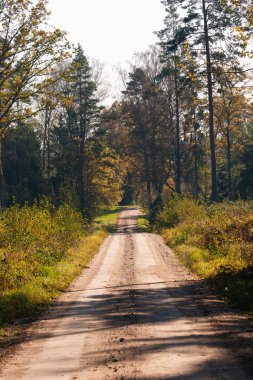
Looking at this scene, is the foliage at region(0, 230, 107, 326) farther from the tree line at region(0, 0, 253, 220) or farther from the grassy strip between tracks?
the tree line at region(0, 0, 253, 220)

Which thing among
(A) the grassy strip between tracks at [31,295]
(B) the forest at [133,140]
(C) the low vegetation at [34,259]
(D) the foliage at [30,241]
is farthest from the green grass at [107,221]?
(A) the grassy strip between tracks at [31,295]

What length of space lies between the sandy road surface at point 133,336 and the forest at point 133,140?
1.77m

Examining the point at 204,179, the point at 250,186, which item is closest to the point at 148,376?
the point at 250,186

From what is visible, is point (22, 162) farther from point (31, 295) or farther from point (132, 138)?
point (31, 295)

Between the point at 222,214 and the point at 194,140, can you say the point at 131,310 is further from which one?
the point at 194,140

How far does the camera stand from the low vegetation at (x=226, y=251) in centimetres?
1329

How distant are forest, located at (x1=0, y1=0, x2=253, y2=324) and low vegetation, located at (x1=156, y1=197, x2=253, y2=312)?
0.30ft

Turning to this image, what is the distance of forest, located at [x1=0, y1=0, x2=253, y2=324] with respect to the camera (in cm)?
2033

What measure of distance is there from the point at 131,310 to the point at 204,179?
6433 centimetres

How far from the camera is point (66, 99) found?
2694 cm

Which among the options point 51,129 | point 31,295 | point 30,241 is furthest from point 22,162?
point 31,295

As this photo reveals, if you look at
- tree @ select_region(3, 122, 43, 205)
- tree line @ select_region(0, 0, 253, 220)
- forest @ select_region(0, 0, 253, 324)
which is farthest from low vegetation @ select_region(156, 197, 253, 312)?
tree @ select_region(3, 122, 43, 205)

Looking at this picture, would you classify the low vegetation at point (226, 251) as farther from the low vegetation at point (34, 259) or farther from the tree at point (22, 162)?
the tree at point (22, 162)

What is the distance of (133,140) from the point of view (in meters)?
62.2
